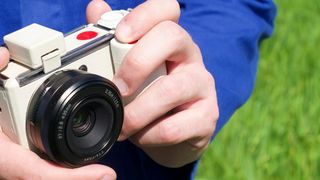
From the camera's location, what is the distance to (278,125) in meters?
2.26

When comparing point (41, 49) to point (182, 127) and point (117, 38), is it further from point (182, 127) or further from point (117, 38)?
point (182, 127)

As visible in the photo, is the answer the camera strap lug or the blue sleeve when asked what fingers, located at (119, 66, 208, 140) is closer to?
the camera strap lug

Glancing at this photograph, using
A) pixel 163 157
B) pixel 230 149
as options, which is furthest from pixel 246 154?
pixel 163 157

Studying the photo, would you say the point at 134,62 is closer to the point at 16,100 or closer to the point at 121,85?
the point at 121,85

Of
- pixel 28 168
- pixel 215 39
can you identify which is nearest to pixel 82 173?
pixel 28 168

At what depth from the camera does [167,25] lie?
1.08 m

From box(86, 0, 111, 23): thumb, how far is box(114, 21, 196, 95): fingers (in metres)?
0.12

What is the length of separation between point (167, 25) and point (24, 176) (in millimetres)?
293

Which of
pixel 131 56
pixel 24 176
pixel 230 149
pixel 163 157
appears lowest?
pixel 230 149

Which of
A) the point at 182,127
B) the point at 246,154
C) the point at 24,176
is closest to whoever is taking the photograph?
the point at 24,176

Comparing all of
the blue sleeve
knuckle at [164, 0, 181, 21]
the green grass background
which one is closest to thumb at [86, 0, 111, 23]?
knuckle at [164, 0, 181, 21]

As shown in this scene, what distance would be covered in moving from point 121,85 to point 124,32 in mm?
77

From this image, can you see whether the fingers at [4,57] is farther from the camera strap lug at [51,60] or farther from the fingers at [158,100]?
the fingers at [158,100]

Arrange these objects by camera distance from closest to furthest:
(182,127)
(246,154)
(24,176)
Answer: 1. (24,176)
2. (182,127)
3. (246,154)
